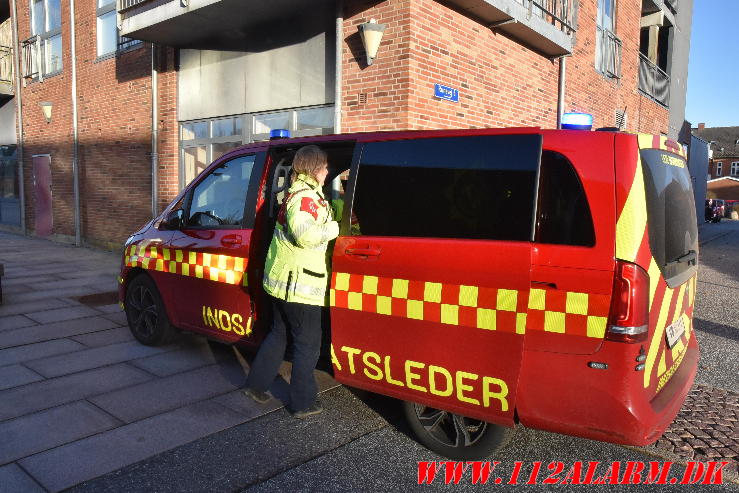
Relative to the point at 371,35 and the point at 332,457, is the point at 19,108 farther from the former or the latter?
the point at 332,457

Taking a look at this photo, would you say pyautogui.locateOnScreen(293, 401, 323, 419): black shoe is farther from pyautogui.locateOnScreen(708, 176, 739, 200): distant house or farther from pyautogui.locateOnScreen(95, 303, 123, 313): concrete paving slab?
pyautogui.locateOnScreen(708, 176, 739, 200): distant house

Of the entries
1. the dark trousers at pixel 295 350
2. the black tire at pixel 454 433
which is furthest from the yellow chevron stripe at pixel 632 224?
the dark trousers at pixel 295 350

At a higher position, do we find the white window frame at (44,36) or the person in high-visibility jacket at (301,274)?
the white window frame at (44,36)

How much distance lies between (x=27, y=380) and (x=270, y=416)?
2018 millimetres

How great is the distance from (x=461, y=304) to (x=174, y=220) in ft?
9.36

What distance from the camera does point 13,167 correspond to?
53.3 feet

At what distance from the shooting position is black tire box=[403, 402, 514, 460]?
2955 millimetres

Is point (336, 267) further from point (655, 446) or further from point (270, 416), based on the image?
point (655, 446)

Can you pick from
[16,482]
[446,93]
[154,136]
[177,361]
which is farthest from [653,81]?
[16,482]

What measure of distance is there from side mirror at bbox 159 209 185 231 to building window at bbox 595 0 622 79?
10394 mm

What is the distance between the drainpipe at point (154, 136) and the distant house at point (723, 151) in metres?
75.9

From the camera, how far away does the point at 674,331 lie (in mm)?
2906

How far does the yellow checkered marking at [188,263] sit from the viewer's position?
161 inches

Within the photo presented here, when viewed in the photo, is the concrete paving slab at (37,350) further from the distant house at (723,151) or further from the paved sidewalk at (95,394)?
the distant house at (723,151)
